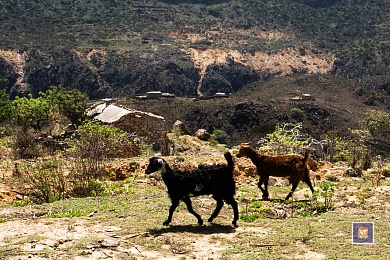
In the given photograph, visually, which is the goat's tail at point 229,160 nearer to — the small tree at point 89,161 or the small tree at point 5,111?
the small tree at point 89,161

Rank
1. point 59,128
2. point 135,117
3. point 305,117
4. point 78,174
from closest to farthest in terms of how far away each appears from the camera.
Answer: point 78,174
point 135,117
point 59,128
point 305,117

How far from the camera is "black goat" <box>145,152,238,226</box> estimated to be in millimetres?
8523

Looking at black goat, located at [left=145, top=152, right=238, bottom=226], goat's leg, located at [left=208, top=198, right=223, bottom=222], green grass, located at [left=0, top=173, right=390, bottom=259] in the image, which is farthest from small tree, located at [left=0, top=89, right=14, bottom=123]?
goat's leg, located at [left=208, top=198, right=223, bottom=222]

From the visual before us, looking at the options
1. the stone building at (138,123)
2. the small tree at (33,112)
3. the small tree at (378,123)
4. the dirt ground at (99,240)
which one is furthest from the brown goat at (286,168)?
the small tree at (378,123)

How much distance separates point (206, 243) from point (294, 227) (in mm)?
1898

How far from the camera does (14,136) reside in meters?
18.6

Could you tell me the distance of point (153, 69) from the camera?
77.1 m

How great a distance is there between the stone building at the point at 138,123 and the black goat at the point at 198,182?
1554 centimetres

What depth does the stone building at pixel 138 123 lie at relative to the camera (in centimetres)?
2436

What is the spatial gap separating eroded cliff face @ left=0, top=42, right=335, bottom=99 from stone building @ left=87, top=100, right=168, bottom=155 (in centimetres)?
4803

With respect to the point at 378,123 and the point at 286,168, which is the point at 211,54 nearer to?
the point at 378,123

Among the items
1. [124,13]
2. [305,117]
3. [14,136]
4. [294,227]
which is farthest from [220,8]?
[294,227]

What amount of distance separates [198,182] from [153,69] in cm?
6976

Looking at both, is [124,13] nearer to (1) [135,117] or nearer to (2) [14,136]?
(1) [135,117]
